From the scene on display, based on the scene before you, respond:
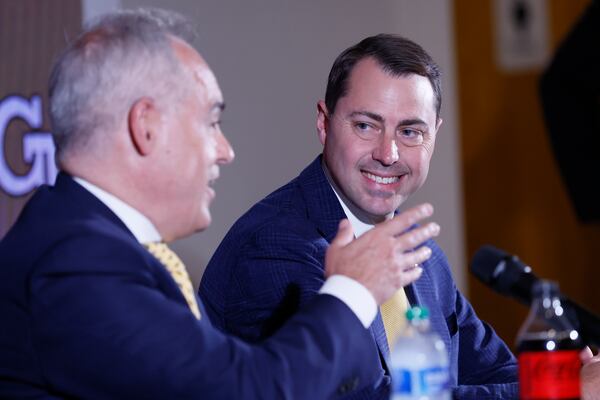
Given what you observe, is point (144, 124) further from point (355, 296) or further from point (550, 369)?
point (550, 369)

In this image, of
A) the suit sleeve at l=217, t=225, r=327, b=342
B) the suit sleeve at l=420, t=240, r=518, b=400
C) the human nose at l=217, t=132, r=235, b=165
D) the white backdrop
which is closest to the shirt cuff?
the human nose at l=217, t=132, r=235, b=165

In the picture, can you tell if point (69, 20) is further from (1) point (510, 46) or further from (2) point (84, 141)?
(1) point (510, 46)

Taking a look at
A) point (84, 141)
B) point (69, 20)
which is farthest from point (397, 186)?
point (69, 20)

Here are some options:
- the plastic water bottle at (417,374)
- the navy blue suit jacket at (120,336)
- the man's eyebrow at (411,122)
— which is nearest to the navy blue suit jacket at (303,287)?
the man's eyebrow at (411,122)

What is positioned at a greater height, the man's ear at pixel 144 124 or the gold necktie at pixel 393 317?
the man's ear at pixel 144 124

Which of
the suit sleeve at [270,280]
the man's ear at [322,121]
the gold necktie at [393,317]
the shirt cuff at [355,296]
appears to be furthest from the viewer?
the man's ear at [322,121]

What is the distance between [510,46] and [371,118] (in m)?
2.56

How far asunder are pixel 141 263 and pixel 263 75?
2.31 metres

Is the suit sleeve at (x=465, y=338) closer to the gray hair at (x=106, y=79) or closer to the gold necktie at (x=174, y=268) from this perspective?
the gold necktie at (x=174, y=268)

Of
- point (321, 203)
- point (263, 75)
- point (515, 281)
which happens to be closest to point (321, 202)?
point (321, 203)

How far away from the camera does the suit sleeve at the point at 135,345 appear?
1249 mm

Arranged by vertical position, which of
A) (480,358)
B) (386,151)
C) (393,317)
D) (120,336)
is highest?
(386,151)

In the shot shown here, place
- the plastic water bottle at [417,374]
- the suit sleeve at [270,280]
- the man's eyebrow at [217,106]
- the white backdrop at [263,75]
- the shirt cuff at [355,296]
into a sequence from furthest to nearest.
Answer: the white backdrop at [263,75] < the suit sleeve at [270,280] < the man's eyebrow at [217,106] < the shirt cuff at [355,296] < the plastic water bottle at [417,374]

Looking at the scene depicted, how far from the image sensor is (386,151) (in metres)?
2.20
